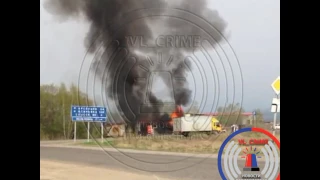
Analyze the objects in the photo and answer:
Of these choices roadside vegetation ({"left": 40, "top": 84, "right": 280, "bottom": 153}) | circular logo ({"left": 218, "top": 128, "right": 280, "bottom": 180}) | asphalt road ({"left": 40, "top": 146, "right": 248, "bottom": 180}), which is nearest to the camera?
circular logo ({"left": 218, "top": 128, "right": 280, "bottom": 180})

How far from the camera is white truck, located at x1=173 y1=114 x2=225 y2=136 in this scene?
339 centimetres

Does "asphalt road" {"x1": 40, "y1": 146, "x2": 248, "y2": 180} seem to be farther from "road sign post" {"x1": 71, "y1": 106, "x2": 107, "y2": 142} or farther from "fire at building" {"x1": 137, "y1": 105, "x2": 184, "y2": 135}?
"road sign post" {"x1": 71, "y1": 106, "x2": 107, "y2": 142}

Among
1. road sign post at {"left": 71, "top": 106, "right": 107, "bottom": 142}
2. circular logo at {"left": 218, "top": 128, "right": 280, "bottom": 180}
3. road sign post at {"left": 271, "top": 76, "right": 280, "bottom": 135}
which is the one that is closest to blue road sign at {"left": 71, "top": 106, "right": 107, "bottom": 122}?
road sign post at {"left": 71, "top": 106, "right": 107, "bottom": 142}

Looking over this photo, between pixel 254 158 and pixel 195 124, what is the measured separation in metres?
0.76

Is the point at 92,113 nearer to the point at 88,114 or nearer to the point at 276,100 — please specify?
the point at 88,114

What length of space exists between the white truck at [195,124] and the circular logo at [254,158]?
302 millimetres

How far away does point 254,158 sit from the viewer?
311cm

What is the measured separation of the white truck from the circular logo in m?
0.30

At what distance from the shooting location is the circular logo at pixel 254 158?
3.11 metres
